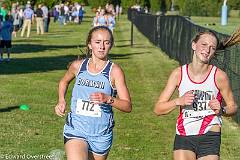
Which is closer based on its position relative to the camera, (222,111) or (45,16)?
(222,111)

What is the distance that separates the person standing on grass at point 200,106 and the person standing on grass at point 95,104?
0.47 metres

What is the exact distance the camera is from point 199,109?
267 inches

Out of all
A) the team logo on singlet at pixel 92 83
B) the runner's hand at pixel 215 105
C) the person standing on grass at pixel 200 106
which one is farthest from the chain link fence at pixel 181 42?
the team logo on singlet at pixel 92 83

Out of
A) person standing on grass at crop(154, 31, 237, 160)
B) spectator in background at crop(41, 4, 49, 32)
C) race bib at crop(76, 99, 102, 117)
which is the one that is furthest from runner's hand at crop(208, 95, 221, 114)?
spectator in background at crop(41, 4, 49, 32)

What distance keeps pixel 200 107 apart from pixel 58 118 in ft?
24.3

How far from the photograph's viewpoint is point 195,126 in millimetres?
6816

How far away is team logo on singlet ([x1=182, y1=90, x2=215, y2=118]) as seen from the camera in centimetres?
675

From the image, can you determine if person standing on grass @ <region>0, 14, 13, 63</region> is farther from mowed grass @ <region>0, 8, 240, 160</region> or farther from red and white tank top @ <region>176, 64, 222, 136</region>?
red and white tank top @ <region>176, 64, 222, 136</region>

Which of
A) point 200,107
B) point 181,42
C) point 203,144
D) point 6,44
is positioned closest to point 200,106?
point 200,107

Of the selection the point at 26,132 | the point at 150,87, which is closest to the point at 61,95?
the point at 26,132

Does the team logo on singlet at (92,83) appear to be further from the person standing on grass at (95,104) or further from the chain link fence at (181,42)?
the chain link fence at (181,42)

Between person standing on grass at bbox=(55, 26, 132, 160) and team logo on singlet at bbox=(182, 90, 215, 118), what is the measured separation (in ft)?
1.86

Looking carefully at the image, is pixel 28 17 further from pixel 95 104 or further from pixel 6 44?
pixel 95 104

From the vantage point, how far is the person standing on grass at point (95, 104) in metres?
6.91
